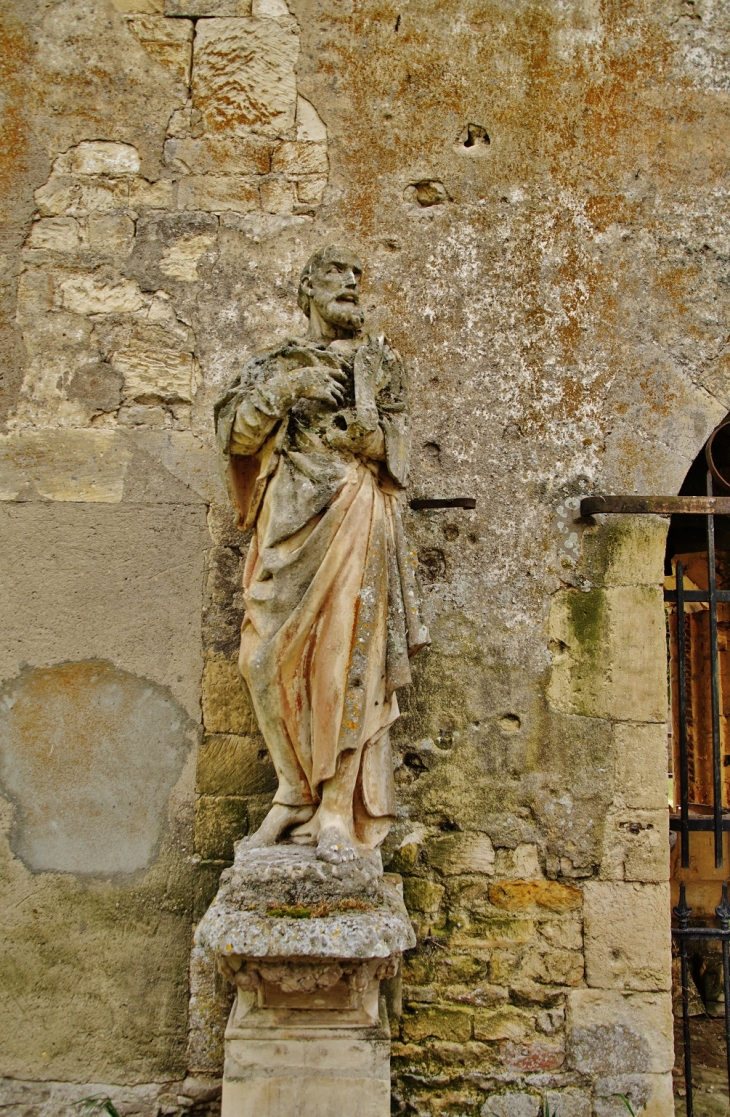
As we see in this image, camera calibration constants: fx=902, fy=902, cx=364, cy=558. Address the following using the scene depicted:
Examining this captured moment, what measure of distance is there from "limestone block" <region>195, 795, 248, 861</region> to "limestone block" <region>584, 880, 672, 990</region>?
1.31 metres

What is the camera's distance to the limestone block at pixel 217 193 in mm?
3732

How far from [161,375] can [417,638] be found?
1.65 metres

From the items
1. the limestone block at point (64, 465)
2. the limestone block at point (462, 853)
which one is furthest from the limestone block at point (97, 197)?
the limestone block at point (462, 853)

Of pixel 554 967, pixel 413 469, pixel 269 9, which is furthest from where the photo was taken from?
pixel 269 9

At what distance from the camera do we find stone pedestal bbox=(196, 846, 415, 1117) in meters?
2.35

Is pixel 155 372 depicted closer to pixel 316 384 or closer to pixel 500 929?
pixel 316 384

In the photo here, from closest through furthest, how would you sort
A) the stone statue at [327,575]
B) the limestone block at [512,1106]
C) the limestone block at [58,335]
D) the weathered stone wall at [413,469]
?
the stone statue at [327,575]
the limestone block at [512,1106]
the weathered stone wall at [413,469]
the limestone block at [58,335]

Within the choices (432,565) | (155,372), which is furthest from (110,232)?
(432,565)

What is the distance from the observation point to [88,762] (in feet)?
11.1

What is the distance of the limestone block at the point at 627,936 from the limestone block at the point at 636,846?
0.14 ft

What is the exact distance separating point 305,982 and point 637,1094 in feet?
5.10

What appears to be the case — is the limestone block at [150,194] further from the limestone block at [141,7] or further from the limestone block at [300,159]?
the limestone block at [141,7]

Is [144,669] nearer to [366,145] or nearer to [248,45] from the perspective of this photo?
[366,145]

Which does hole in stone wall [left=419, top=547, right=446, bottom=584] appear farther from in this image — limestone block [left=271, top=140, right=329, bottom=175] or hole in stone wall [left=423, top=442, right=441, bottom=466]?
limestone block [left=271, top=140, right=329, bottom=175]
